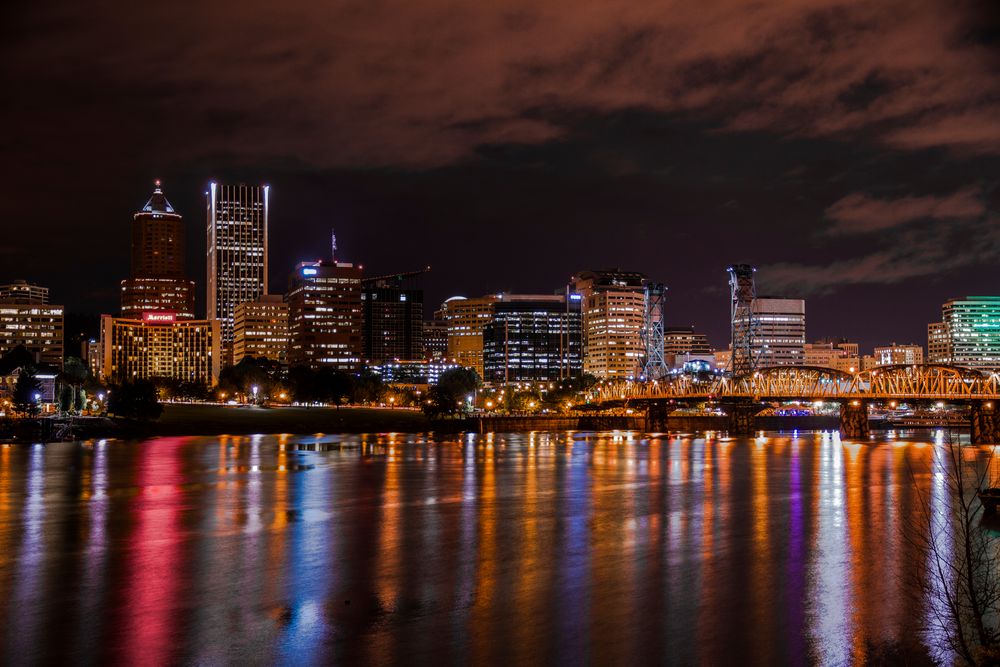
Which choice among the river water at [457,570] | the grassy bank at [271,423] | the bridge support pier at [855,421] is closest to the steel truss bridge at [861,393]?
the bridge support pier at [855,421]

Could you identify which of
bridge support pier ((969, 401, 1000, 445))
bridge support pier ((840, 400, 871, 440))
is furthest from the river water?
bridge support pier ((840, 400, 871, 440))

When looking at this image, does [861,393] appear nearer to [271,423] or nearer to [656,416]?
[656,416]

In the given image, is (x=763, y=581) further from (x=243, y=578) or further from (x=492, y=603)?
(x=243, y=578)

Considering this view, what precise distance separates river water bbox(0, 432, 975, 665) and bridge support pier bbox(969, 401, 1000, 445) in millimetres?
77208

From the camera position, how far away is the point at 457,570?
34.7 meters

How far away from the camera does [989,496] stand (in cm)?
4666

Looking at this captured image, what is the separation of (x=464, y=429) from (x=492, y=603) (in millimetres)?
152579

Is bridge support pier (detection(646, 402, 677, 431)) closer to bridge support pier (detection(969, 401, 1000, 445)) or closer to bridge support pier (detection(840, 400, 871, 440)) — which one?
bridge support pier (detection(840, 400, 871, 440))

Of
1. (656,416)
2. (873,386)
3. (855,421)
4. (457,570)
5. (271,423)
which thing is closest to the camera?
(457,570)

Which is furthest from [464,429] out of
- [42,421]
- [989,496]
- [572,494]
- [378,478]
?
[989,496]

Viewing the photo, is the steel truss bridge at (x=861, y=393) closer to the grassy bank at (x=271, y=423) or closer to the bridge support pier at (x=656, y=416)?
the bridge support pier at (x=656, y=416)

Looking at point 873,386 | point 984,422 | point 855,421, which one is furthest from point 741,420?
point 984,422

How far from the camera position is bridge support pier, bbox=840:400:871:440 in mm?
159750

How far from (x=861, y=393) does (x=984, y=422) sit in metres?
18.2
